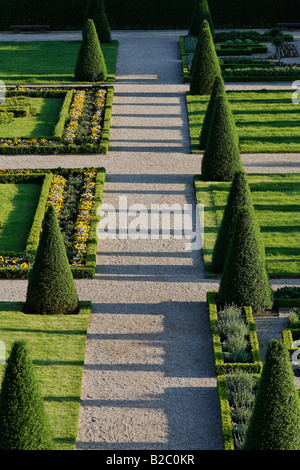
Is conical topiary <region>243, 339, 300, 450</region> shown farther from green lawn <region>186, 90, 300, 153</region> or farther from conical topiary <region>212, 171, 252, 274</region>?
green lawn <region>186, 90, 300, 153</region>

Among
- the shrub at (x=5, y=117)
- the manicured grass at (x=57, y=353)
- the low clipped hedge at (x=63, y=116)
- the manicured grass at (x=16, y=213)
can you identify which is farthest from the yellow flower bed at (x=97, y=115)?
the manicured grass at (x=57, y=353)

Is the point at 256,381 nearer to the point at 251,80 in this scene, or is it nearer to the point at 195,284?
the point at 195,284

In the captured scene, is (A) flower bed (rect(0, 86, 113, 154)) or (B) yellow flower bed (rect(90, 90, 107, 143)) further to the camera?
(B) yellow flower bed (rect(90, 90, 107, 143))

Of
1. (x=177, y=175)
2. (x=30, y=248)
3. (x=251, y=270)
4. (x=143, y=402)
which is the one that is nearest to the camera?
(x=143, y=402)

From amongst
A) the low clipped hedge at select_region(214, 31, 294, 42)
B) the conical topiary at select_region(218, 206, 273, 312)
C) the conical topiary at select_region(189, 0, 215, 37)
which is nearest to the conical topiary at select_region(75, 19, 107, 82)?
the conical topiary at select_region(189, 0, 215, 37)

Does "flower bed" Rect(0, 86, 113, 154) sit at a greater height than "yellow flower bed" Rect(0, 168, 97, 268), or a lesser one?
greater
